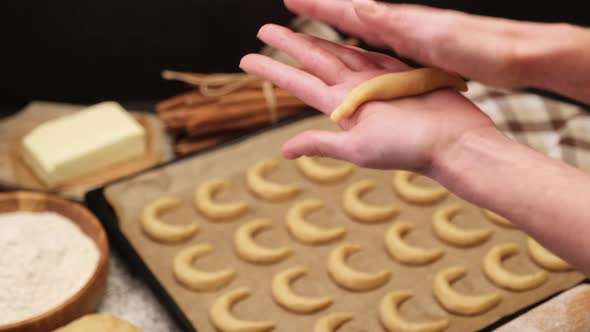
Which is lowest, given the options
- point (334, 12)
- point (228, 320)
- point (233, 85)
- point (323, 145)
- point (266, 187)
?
point (228, 320)

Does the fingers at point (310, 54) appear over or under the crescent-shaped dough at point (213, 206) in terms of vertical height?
over

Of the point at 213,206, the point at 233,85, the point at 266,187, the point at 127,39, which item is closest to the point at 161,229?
the point at 213,206

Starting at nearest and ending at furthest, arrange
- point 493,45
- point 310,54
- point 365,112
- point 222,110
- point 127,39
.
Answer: point 493,45 < point 365,112 < point 310,54 < point 222,110 < point 127,39

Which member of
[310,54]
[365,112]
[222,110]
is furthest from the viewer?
[222,110]

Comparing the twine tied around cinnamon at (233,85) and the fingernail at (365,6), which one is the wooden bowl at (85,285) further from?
the fingernail at (365,6)

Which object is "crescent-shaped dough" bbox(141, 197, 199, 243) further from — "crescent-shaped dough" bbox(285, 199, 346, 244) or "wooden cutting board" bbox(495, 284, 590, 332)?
"wooden cutting board" bbox(495, 284, 590, 332)

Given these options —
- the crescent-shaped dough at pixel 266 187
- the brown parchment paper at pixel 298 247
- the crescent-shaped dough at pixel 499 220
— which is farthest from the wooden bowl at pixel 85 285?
the crescent-shaped dough at pixel 499 220

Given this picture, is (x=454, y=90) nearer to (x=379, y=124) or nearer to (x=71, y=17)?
(x=379, y=124)

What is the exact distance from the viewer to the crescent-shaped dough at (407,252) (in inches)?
64.2

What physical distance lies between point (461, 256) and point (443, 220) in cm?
11

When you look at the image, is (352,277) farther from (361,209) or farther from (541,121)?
(541,121)

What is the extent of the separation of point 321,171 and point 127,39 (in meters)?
0.80

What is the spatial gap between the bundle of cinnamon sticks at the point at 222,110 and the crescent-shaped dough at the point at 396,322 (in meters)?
0.73

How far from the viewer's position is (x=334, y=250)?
5.48 feet
